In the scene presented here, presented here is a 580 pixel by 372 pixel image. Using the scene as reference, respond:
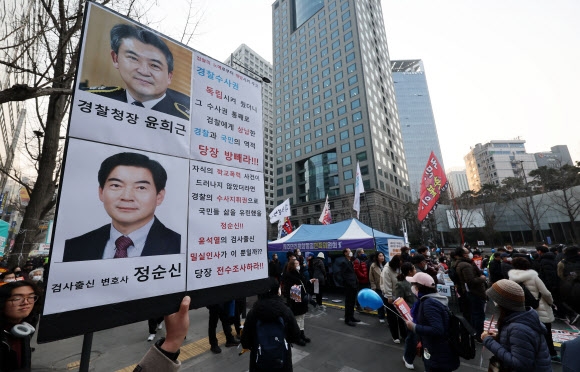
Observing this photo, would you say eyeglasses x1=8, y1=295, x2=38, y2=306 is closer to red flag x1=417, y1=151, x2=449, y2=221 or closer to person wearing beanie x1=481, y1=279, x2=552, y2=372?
person wearing beanie x1=481, y1=279, x2=552, y2=372

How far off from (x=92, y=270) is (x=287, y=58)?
7274cm

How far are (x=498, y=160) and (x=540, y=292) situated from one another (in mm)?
105767

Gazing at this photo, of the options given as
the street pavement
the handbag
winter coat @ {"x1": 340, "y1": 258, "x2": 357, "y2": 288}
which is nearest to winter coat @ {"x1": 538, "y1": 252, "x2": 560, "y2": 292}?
the street pavement

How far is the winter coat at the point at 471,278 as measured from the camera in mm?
5473

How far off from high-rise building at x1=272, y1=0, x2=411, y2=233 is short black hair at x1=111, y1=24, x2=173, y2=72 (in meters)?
43.0

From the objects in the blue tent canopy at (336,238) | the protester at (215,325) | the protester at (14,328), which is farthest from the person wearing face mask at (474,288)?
the protester at (14,328)

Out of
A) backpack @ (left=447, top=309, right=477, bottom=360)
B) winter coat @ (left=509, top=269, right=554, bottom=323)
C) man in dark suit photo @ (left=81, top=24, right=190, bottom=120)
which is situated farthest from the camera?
winter coat @ (left=509, top=269, right=554, bottom=323)

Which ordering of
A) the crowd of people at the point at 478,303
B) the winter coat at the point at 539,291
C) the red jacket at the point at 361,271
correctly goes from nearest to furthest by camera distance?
the crowd of people at the point at 478,303, the winter coat at the point at 539,291, the red jacket at the point at 361,271

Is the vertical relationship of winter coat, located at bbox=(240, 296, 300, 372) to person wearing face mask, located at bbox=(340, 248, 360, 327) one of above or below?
above

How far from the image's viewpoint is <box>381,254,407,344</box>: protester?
5805 mm

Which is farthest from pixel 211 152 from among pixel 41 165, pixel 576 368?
pixel 41 165

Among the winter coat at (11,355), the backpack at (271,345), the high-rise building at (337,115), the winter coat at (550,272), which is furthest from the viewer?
the high-rise building at (337,115)

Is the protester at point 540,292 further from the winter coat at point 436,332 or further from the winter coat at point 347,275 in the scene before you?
the winter coat at point 347,275

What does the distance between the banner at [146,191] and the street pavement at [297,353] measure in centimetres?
422
